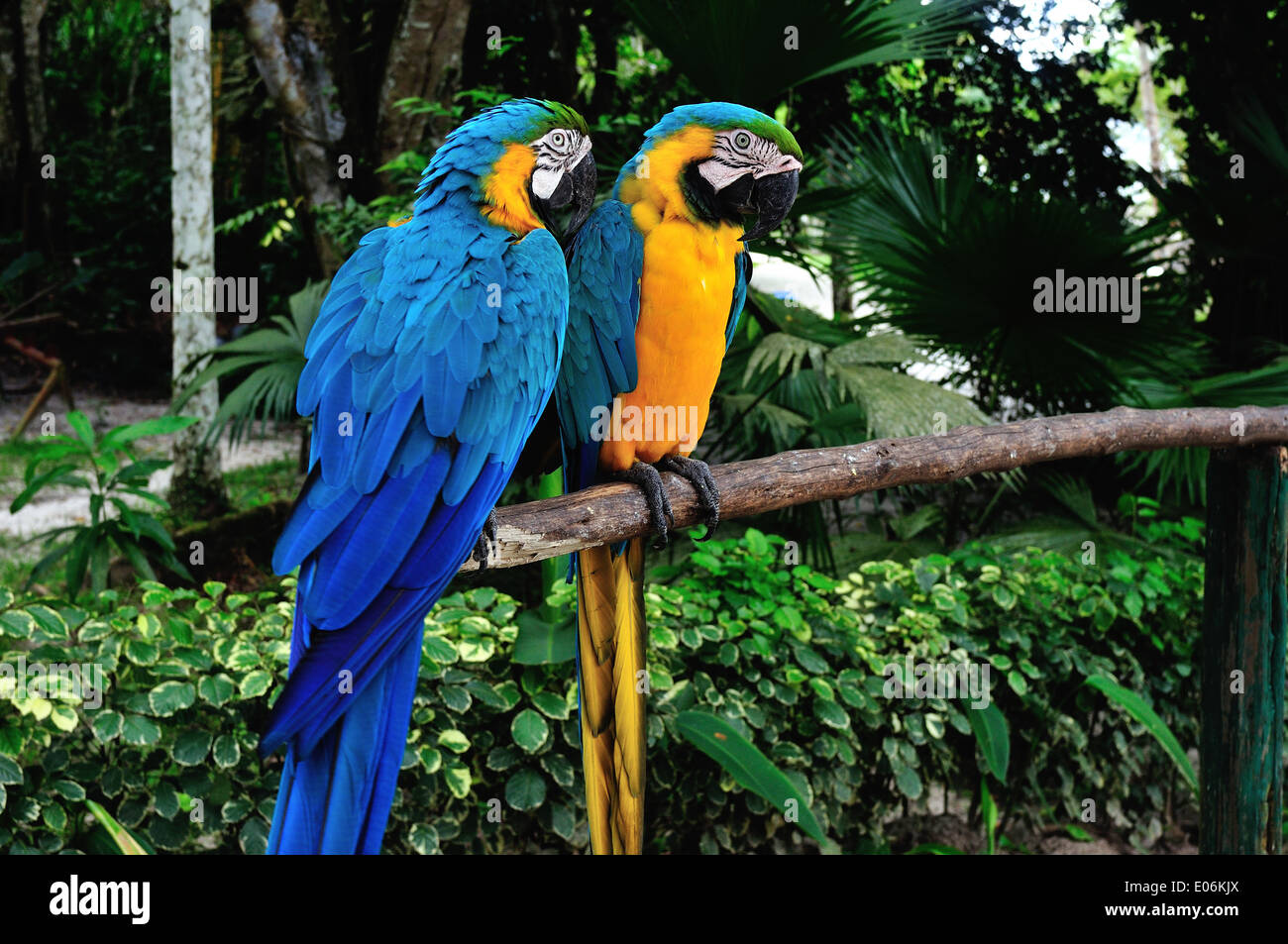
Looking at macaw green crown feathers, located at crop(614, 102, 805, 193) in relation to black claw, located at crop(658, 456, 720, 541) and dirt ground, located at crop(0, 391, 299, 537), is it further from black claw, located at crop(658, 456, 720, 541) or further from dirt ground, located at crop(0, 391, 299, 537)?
dirt ground, located at crop(0, 391, 299, 537)

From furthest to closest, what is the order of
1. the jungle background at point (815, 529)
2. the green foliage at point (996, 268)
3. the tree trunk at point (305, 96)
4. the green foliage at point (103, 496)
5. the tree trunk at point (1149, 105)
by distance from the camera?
the tree trunk at point (1149, 105) → the tree trunk at point (305, 96) → the green foliage at point (103, 496) → the green foliage at point (996, 268) → the jungle background at point (815, 529)

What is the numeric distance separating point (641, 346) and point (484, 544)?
0.40 m

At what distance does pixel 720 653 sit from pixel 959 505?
1.57 meters

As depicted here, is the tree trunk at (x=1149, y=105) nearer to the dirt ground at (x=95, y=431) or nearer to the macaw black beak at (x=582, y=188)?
the macaw black beak at (x=582, y=188)

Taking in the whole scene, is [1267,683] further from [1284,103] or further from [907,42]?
[1284,103]

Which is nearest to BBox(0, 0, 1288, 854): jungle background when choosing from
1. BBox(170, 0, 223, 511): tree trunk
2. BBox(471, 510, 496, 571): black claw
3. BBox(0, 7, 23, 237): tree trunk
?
BBox(170, 0, 223, 511): tree trunk

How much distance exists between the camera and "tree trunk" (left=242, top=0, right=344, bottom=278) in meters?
2.92

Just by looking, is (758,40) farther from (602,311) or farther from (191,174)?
(191,174)

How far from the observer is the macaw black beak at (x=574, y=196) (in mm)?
998

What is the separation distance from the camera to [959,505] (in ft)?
10.4

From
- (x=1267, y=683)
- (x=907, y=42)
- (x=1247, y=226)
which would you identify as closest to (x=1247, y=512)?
(x=1267, y=683)

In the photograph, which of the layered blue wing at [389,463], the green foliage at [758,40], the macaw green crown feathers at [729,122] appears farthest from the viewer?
the green foliage at [758,40]

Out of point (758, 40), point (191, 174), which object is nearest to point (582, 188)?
point (758, 40)

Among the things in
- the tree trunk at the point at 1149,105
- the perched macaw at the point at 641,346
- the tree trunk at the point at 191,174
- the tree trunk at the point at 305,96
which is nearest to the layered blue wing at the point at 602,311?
the perched macaw at the point at 641,346
